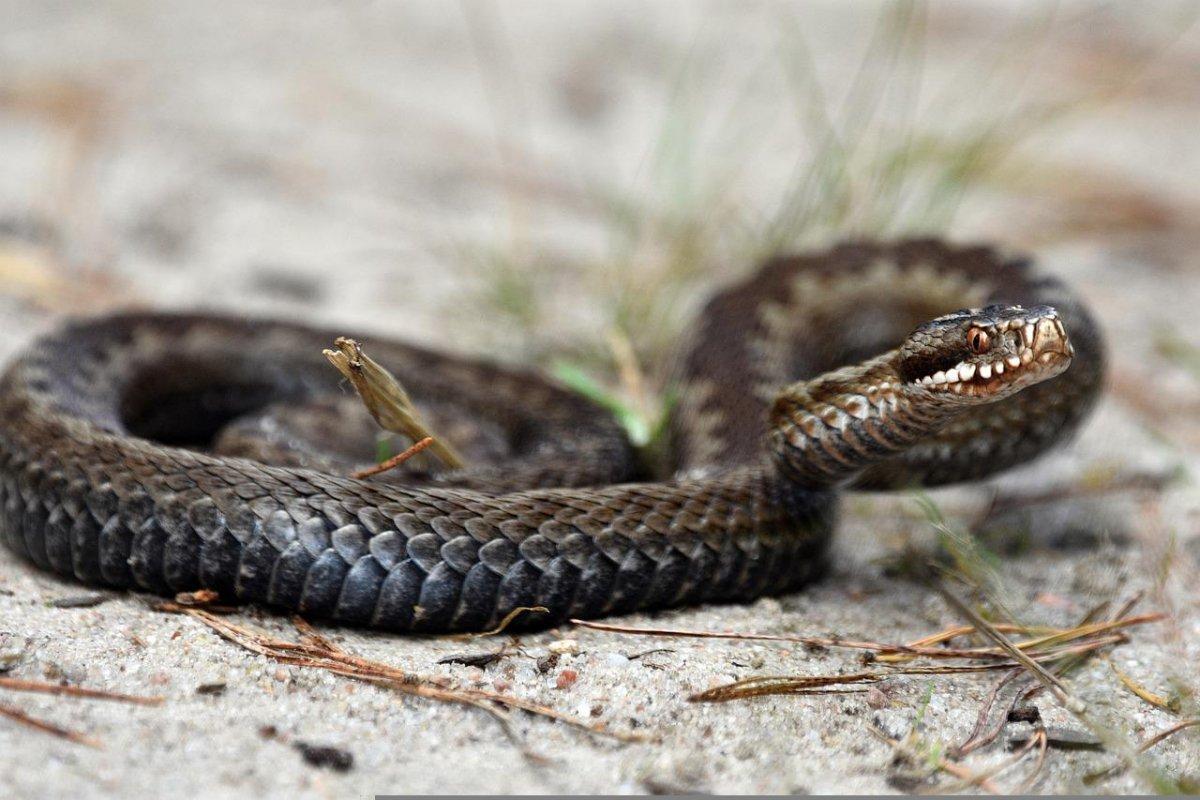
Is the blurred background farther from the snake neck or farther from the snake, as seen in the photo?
the snake neck

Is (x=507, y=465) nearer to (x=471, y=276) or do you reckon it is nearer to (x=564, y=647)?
(x=564, y=647)

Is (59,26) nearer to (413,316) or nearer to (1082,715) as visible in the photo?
(413,316)

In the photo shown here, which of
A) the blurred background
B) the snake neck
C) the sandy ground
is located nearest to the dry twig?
the sandy ground

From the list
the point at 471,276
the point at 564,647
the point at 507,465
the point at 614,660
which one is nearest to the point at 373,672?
the point at 564,647

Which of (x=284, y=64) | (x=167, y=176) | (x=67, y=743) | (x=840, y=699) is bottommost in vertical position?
(x=67, y=743)

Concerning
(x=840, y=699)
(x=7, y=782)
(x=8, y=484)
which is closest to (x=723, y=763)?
(x=840, y=699)

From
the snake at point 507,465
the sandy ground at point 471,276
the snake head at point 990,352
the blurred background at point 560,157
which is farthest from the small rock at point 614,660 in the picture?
the blurred background at point 560,157

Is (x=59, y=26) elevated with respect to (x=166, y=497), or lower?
elevated
